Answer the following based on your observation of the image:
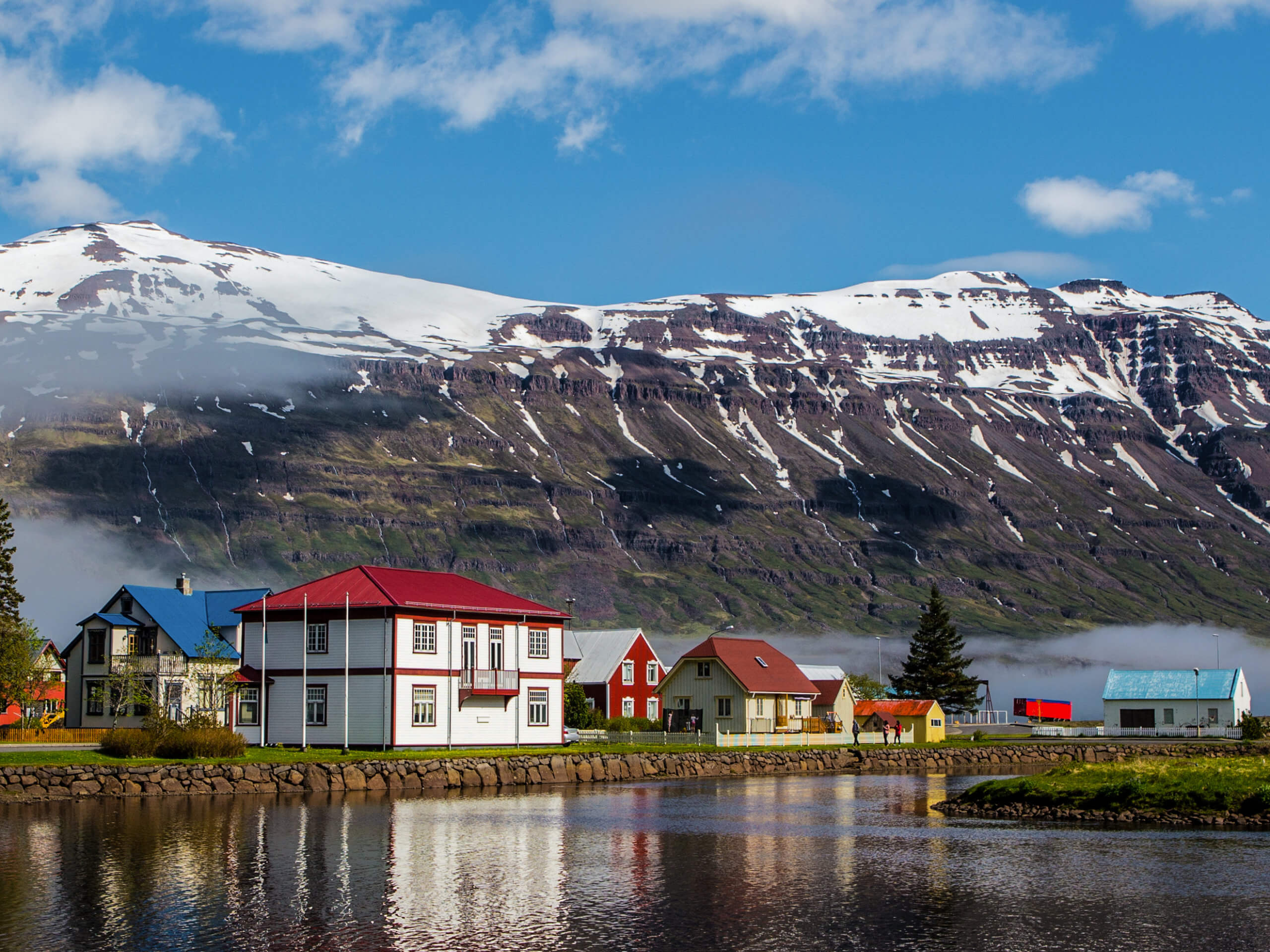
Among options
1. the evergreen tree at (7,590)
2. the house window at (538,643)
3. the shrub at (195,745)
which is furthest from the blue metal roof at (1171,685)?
the evergreen tree at (7,590)

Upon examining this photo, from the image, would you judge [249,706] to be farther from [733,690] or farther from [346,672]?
[733,690]

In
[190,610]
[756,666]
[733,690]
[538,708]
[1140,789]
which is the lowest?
[1140,789]

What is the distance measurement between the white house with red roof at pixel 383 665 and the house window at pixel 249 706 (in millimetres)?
50

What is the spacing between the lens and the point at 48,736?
69562mm

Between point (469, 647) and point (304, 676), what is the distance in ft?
28.7

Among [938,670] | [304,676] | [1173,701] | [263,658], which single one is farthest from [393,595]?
[1173,701]

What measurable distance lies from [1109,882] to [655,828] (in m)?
15.4

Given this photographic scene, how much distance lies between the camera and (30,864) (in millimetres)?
32188

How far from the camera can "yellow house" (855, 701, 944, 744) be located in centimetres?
11169

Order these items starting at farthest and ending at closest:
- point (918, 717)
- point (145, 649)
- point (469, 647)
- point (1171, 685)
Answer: point (1171, 685)
point (918, 717)
point (145, 649)
point (469, 647)

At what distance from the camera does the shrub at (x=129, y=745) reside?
59.2 m

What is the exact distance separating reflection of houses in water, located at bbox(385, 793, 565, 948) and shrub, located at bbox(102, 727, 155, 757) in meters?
16.4

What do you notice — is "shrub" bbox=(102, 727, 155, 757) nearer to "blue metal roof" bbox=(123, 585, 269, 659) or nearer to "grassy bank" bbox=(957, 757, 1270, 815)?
"blue metal roof" bbox=(123, 585, 269, 659)

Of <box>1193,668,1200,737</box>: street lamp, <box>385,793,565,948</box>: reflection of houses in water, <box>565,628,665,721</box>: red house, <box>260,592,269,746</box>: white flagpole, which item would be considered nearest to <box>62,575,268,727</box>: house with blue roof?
<box>260,592,269,746</box>: white flagpole
